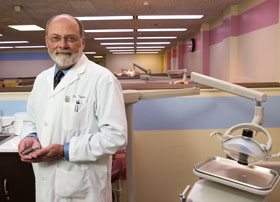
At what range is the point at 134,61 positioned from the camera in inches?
697

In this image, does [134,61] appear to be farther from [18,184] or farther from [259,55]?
[18,184]

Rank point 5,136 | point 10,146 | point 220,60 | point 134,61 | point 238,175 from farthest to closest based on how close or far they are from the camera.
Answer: point 134,61 → point 220,60 → point 5,136 → point 10,146 → point 238,175

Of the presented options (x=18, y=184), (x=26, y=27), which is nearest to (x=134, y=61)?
(x=26, y=27)

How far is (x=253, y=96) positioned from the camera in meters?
1.15

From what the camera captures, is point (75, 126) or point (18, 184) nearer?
point (75, 126)

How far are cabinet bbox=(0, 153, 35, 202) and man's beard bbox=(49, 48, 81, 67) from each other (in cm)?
84

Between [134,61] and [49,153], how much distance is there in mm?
16848

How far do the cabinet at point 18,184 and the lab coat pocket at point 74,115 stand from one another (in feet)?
2.36

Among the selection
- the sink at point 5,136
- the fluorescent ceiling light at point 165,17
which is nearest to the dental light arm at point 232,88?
the sink at point 5,136

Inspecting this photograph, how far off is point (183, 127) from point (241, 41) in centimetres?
341

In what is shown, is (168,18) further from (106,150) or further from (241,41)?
(106,150)

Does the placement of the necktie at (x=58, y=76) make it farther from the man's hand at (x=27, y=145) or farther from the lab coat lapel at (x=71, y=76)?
the man's hand at (x=27, y=145)

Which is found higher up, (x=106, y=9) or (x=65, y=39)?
(x=106, y=9)

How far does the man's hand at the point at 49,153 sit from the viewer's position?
3.63 feet
